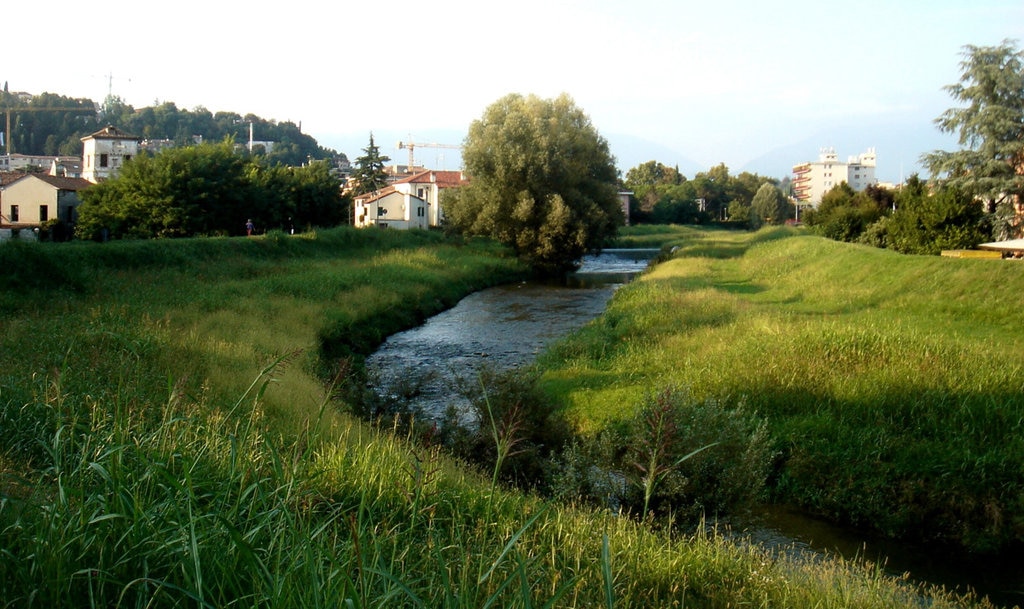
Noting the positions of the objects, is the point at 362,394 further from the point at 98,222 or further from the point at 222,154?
the point at 222,154

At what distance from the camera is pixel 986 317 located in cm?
1712

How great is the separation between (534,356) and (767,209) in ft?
321

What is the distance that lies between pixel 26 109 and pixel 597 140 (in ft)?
403

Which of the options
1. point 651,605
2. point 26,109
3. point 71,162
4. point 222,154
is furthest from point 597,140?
point 26,109

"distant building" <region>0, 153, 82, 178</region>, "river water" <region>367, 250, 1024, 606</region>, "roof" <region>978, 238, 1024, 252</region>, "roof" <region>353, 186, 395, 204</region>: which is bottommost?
"river water" <region>367, 250, 1024, 606</region>

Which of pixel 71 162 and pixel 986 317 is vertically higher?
pixel 71 162

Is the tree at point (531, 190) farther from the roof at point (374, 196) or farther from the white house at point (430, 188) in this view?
the white house at point (430, 188)

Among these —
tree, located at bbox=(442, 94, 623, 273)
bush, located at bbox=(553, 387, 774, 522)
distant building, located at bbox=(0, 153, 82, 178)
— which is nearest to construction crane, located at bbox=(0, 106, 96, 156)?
distant building, located at bbox=(0, 153, 82, 178)

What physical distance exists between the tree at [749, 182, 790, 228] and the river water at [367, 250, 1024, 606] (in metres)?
65.5

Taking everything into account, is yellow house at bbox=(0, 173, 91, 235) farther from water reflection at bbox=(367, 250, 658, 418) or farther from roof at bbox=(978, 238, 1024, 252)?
roof at bbox=(978, 238, 1024, 252)

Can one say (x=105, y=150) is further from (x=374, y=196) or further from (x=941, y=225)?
(x=941, y=225)

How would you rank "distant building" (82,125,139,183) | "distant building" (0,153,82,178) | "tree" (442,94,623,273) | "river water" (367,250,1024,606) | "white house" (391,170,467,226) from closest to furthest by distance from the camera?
"river water" (367,250,1024,606) < "tree" (442,94,623,273) < "distant building" (82,125,139,183) < "white house" (391,170,467,226) < "distant building" (0,153,82,178)

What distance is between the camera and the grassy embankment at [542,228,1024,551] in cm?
951

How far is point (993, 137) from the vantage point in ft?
123
